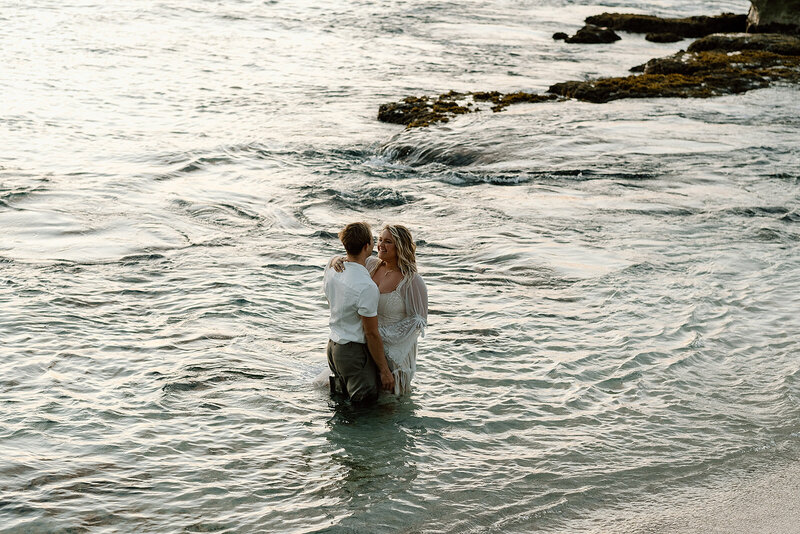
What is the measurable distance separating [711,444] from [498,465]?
6.04 ft

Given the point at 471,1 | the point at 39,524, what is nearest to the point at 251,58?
the point at 471,1

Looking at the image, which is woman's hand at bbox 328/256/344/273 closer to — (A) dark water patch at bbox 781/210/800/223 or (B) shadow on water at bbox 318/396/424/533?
(B) shadow on water at bbox 318/396/424/533

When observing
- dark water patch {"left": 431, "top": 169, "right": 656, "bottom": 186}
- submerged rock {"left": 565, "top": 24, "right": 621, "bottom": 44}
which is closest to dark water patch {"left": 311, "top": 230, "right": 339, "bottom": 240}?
dark water patch {"left": 431, "top": 169, "right": 656, "bottom": 186}

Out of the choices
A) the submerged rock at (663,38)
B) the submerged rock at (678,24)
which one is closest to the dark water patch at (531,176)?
the submerged rock at (663,38)

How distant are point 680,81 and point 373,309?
728 inches

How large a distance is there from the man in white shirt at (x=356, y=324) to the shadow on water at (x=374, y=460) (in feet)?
0.80

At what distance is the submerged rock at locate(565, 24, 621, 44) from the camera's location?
117ft

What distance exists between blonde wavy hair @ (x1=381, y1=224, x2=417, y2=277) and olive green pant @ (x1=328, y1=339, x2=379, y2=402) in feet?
2.42

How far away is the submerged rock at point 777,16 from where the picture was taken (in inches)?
1211

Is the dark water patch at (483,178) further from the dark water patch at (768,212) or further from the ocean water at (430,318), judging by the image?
the dark water patch at (768,212)

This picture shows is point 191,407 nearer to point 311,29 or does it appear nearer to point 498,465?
point 498,465

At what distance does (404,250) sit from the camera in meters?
7.04

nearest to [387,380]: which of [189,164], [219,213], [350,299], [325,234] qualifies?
[350,299]

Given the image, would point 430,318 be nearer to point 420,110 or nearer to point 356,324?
point 356,324
